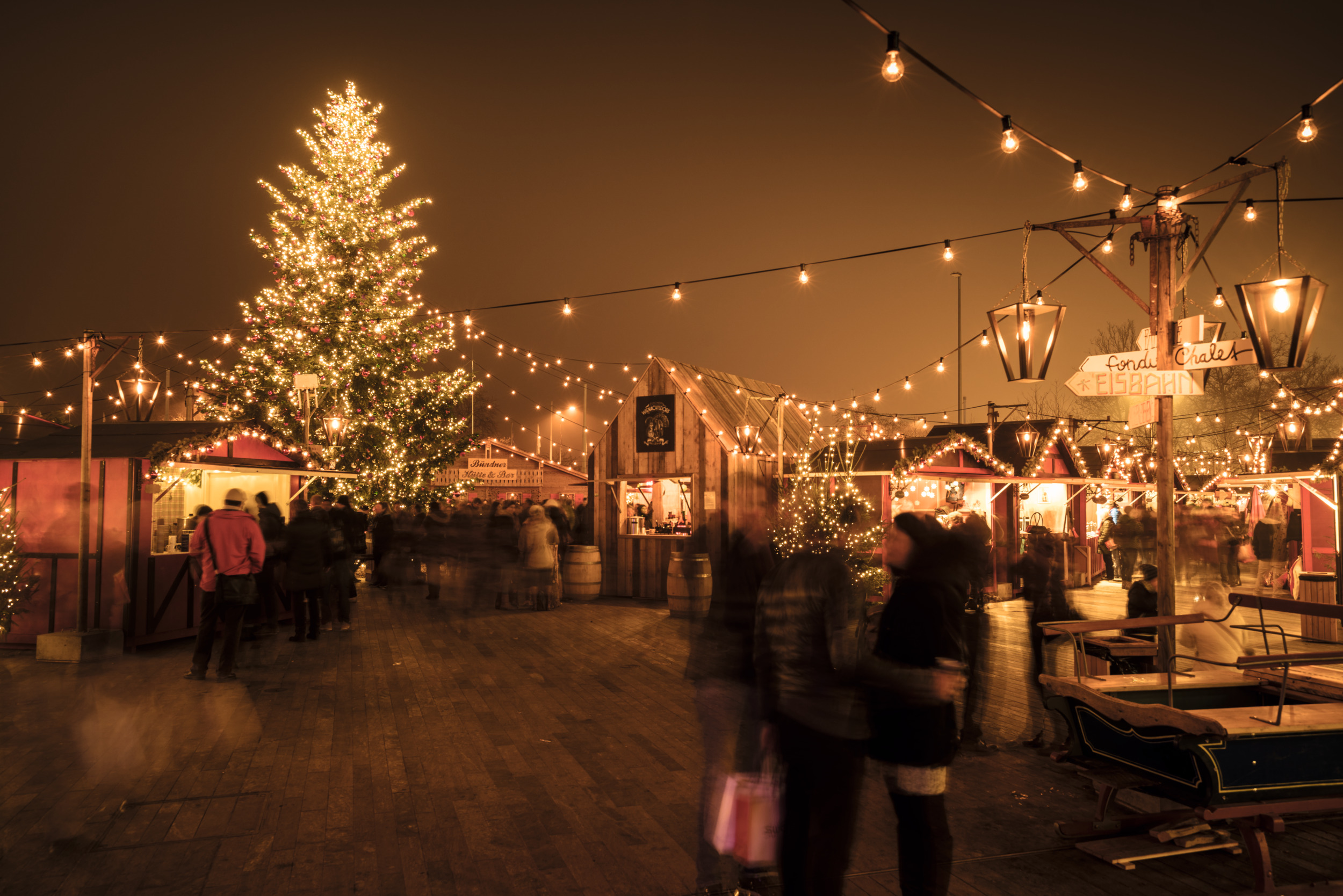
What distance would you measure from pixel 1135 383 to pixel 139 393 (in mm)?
13806

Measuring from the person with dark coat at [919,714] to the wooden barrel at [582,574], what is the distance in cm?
1200

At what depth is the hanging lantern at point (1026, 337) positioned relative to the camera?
684 cm

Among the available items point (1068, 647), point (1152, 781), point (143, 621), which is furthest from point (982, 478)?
point (143, 621)

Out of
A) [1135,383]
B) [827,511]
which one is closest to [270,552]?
[827,511]

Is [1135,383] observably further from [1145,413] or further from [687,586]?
[687,586]

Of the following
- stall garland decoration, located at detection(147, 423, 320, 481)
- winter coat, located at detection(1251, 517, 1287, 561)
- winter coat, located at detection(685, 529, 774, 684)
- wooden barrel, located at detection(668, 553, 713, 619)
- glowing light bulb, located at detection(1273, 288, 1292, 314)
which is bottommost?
wooden barrel, located at detection(668, 553, 713, 619)

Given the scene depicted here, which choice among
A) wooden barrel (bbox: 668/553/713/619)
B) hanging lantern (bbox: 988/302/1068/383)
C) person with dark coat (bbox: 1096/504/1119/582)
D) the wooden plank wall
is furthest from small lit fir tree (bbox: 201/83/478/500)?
person with dark coat (bbox: 1096/504/1119/582)

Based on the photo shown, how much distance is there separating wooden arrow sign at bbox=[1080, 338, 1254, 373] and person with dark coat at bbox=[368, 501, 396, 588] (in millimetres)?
11990

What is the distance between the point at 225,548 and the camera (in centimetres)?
795

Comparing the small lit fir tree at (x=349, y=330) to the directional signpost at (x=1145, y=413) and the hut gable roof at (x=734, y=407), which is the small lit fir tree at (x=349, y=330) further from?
the directional signpost at (x=1145, y=413)

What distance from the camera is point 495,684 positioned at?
7.77m

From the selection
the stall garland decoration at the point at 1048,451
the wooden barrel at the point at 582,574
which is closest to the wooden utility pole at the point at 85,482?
the wooden barrel at the point at 582,574

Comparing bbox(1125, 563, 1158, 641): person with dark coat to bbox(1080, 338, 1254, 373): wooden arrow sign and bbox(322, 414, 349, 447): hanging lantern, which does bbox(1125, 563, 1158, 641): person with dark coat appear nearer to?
bbox(1080, 338, 1254, 373): wooden arrow sign

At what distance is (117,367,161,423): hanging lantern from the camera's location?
12.6 m
